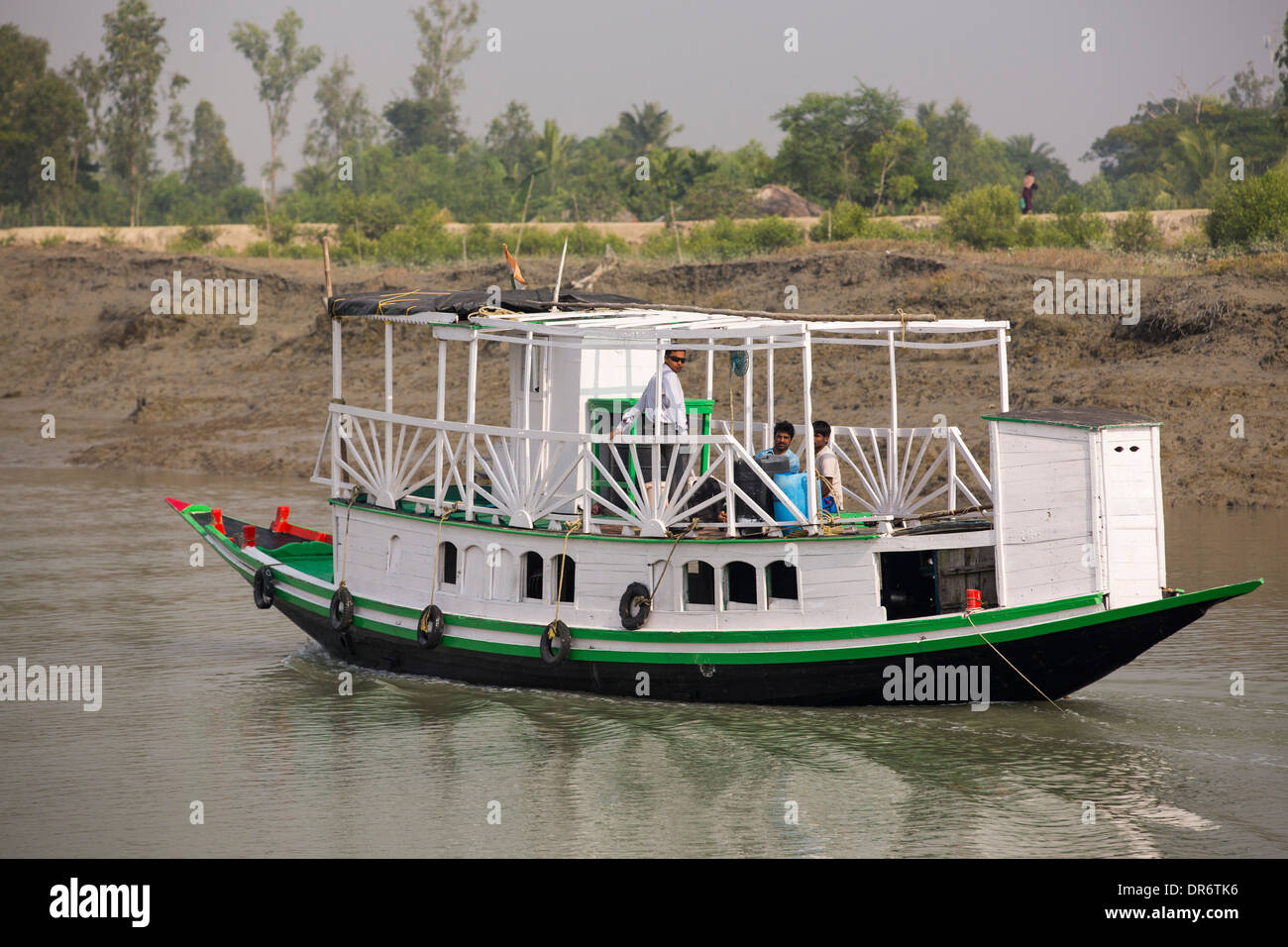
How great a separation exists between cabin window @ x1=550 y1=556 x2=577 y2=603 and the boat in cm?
3

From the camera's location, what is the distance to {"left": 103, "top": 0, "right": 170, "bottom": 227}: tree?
6919 centimetres

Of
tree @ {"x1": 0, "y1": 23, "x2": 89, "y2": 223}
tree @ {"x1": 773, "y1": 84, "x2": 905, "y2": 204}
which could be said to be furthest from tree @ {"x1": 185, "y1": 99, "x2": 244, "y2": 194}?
tree @ {"x1": 773, "y1": 84, "x2": 905, "y2": 204}

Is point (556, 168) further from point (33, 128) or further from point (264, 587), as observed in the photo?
point (264, 587)

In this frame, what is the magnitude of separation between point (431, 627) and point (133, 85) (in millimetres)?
65626

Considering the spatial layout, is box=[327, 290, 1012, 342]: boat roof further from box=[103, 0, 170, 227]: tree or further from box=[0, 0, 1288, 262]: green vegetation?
box=[103, 0, 170, 227]: tree

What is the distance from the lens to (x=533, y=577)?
48.4ft

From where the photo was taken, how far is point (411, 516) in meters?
15.2

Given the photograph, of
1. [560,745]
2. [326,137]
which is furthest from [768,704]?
[326,137]

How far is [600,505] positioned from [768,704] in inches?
115

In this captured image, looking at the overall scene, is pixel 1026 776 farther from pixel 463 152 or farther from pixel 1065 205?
pixel 463 152

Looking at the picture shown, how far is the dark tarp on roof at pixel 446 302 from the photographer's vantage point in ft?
49.0

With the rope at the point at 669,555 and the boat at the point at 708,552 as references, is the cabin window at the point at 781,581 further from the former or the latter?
the rope at the point at 669,555

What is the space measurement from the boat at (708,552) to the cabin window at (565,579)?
1.2 inches

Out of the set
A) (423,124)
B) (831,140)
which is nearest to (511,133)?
(423,124)
